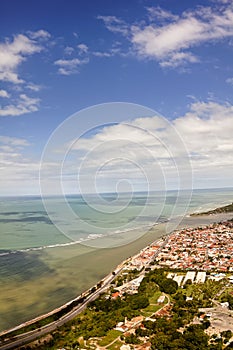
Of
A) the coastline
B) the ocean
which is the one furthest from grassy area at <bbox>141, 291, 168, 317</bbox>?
the ocean

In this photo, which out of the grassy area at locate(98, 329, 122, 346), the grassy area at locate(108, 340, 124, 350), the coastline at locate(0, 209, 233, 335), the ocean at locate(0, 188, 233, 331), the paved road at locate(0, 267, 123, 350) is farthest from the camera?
the ocean at locate(0, 188, 233, 331)

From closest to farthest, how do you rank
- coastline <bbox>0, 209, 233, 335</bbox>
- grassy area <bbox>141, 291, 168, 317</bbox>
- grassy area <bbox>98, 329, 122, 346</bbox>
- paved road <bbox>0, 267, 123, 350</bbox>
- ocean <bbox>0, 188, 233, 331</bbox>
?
grassy area <bbox>98, 329, 122, 346</bbox>
paved road <bbox>0, 267, 123, 350</bbox>
grassy area <bbox>141, 291, 168, 317</bbox>
coastline <bbox>0, 209, 233, 335</bbox>
ocean <bbox>0, 188, 233, 331</bbox>

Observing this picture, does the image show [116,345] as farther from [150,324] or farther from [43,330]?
[43,330]

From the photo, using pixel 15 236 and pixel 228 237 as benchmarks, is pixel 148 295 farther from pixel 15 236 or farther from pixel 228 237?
pixel 15 236

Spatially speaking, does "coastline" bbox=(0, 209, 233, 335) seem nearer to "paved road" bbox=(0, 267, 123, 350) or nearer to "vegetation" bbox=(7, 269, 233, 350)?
"paved road" bbox=(0, 267, 123, 350)

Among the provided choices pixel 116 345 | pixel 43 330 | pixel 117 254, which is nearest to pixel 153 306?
pixel 116 345

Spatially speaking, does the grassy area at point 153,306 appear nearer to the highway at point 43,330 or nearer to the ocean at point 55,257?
the highway at point 43,330

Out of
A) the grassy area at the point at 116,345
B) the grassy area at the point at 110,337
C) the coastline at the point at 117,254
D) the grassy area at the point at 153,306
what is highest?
the coastline at the point at 117,254

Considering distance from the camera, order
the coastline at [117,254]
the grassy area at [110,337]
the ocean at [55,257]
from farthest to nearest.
Answer: 1. the ocean at [55,257]
2. the coastline at [117,254]
3. the grassy area at [110,337]

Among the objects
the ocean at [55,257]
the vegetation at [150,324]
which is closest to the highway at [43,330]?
the vegetation at [150,324]

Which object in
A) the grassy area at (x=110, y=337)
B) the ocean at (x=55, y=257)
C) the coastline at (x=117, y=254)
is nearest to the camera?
the grassy area at (x=110, y=337)

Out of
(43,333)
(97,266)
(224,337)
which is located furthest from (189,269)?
(43,333)
